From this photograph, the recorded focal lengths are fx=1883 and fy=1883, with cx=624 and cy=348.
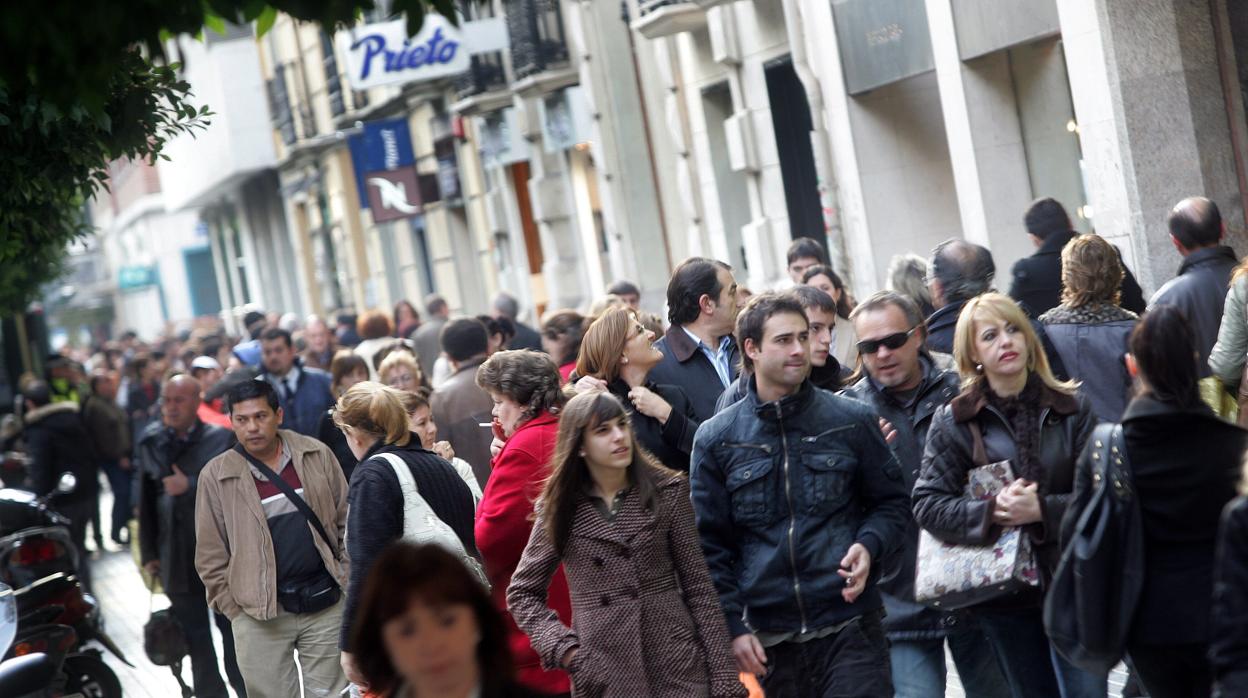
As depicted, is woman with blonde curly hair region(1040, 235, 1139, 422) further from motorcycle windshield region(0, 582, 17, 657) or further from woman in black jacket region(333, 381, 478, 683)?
motorcycle windshield region(0, 582, 17, 657)

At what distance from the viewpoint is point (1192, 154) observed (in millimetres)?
12734

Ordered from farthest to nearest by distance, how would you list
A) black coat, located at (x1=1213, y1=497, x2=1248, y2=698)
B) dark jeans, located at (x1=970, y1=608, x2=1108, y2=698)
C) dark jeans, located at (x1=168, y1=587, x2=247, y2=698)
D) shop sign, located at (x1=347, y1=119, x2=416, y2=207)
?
shop sign, located at (x1=347, y1=119, x2=416, y2=207), dark jeans, located at (x1=168, y1=587, x2=247, y2=698), dark jeans, located at (x1=970, y1=608, x2=1108, y2=698), black coat, located at (x1=1213, y1=497, x2=1248, y2=698)

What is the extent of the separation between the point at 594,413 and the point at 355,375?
5.97 meters

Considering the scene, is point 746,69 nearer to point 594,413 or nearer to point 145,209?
point 594,413

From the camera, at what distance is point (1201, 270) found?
9.20 metres

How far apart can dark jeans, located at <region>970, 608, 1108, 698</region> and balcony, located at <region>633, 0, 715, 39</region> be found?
44.0ft

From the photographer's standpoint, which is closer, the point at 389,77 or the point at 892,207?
the point at 892,207

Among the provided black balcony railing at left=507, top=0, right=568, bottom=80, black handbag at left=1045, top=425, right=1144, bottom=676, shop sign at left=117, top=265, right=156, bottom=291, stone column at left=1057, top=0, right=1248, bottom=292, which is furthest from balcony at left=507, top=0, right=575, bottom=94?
shop sign at left=117, top=265, right=156, bottom=291

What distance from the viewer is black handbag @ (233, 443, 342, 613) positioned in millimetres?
8375

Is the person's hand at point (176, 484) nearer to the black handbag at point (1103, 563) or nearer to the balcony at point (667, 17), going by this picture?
the black handbag at point (1103, 563)

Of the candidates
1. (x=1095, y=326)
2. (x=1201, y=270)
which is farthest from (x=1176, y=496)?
(x=1201, y=270)

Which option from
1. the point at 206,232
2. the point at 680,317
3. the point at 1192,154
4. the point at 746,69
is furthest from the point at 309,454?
the point at 206,232

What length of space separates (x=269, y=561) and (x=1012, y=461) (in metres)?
3.72

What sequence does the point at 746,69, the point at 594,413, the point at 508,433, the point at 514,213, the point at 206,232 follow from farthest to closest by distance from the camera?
the point at 206,232 < the point at 514,213 < the point at 746,69 < the point at 508,433 < the point at 594,413
